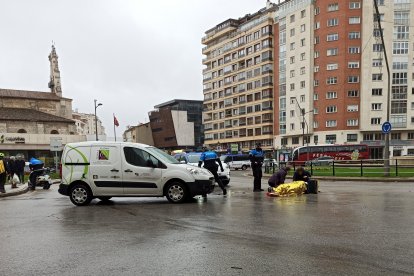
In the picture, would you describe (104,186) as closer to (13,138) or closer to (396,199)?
(396,199)

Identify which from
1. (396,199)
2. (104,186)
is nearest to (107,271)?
(104,186)

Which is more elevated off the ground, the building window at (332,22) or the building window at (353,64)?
the building window at (332,22)

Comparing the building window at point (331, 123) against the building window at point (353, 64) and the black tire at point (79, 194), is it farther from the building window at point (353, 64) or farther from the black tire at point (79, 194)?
the black tire at point (79, 194)

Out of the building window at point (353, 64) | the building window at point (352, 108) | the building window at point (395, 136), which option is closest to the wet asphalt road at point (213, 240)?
the building window at point (352, 108)

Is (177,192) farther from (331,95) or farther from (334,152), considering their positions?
(331,95)

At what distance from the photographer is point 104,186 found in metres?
9.63

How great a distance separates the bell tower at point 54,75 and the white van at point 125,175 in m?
64.1

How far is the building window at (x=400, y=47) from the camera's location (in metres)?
55.9

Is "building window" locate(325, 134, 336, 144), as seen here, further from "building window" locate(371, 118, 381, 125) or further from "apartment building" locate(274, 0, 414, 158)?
"building window" locate(371, 118, 381, 125)

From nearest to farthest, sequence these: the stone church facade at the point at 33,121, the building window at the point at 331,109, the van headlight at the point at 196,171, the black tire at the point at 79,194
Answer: the van headlight at the point at 196,171, the black tire at the point at 79,194, the stone church facade at the point at 33,121, the building window at the point at 331,109

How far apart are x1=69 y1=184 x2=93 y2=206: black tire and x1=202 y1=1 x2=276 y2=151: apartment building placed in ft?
201

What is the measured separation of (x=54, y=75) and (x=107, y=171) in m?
67.2

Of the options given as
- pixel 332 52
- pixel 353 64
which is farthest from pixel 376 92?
pixel 332 52

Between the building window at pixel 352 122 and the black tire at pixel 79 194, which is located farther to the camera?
the building window at pixel 352 122
